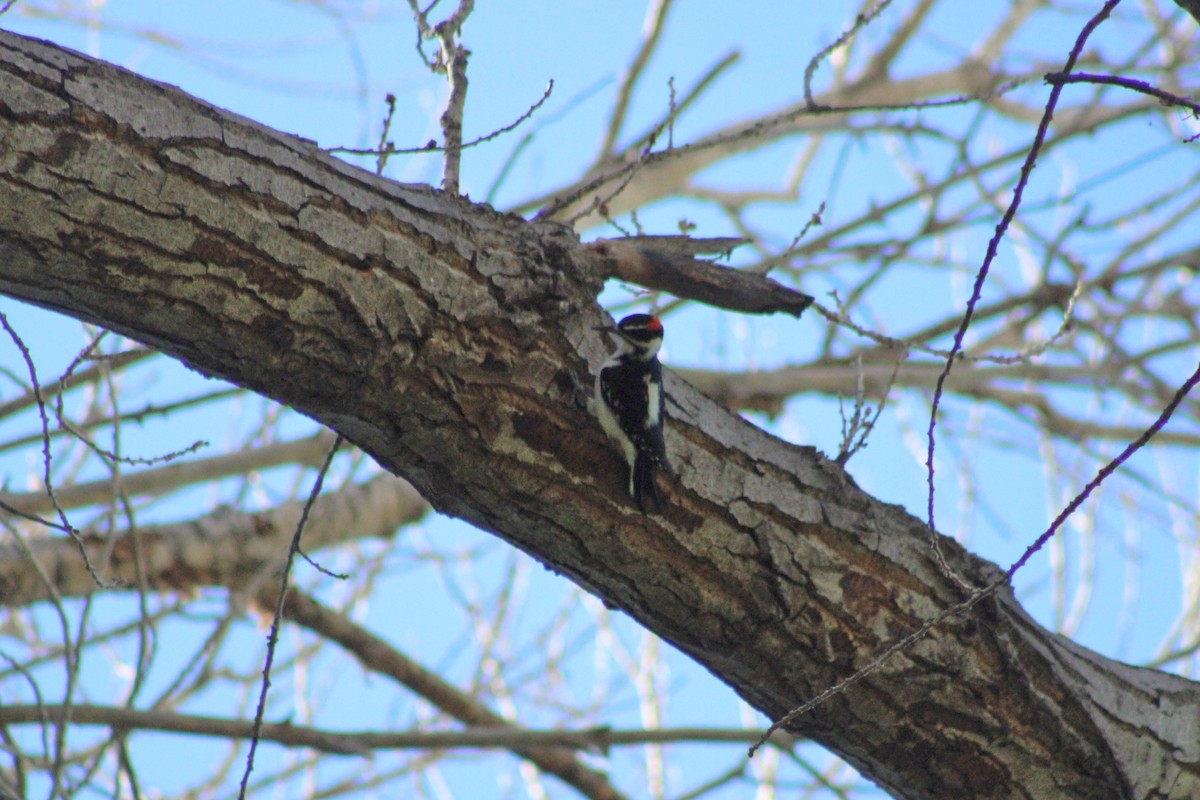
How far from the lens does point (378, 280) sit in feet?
8.50

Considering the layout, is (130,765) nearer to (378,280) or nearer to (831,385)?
(378,280)

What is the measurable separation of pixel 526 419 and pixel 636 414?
0.29m

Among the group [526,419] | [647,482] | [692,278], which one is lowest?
[647,482]

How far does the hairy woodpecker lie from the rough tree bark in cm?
6

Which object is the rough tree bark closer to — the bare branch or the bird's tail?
the bird's tail

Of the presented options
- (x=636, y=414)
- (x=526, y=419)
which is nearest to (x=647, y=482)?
(x=636, y=414)

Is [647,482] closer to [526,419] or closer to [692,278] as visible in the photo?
[526,419]

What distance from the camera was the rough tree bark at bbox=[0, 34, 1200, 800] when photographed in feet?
7.73

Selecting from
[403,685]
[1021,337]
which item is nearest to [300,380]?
[403,685]

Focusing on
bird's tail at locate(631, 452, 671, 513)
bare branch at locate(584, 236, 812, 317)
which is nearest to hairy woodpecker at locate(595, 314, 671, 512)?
bird's tail at locate(631, 452, 671, 513)

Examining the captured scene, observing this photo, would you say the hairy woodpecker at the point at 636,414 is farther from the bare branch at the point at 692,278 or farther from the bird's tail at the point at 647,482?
the bare branch at the point at 692,278

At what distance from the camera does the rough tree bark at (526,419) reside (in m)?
2.36

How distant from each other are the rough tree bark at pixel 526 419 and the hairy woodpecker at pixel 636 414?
0.19 ft

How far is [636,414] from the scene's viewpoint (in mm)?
2820
